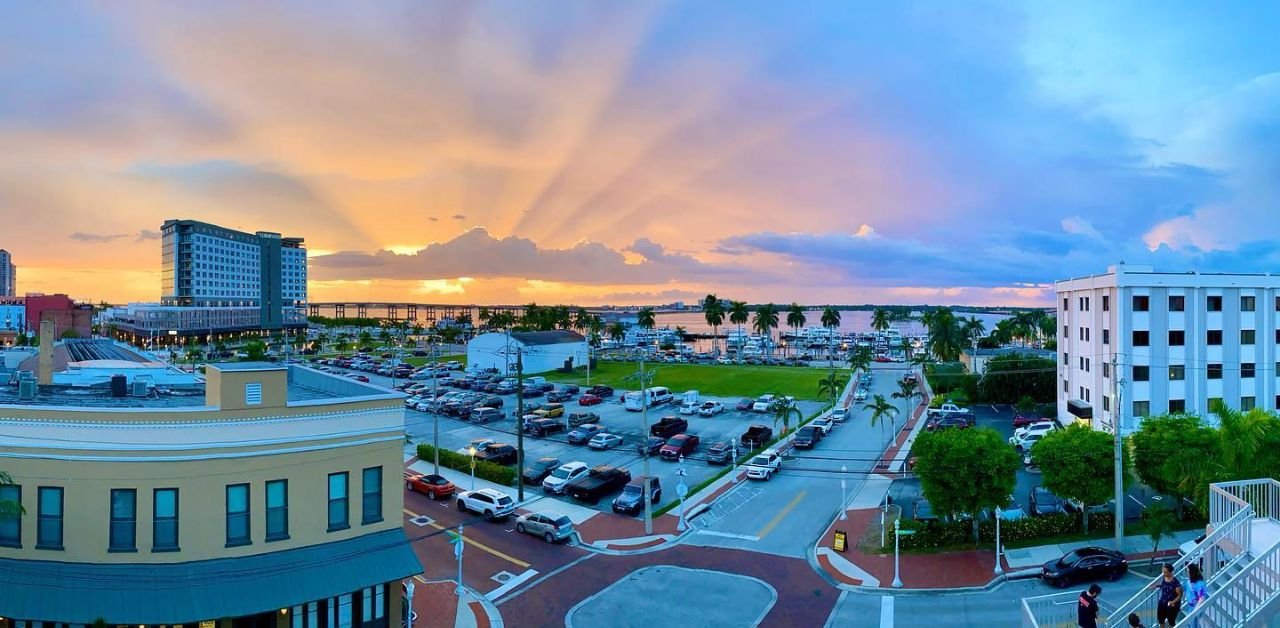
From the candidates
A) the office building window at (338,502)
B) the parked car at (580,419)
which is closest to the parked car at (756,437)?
the parked car at (580,419)

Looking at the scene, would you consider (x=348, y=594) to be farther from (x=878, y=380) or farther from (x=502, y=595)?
(x=878, y=380)

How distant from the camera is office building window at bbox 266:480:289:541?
18.5 meters

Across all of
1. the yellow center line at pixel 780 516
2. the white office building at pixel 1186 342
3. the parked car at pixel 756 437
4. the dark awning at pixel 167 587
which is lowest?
the yellow center line at pixel 780 516

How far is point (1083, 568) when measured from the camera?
1000 inches

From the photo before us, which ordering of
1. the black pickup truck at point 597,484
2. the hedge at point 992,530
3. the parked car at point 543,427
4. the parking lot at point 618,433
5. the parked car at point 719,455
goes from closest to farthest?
the hedge at point 992,530 < the black pickup truck at point 597,484 < the parking lot at point 618,433 < the parked car at point 719,455 < the parked car at point 543,427

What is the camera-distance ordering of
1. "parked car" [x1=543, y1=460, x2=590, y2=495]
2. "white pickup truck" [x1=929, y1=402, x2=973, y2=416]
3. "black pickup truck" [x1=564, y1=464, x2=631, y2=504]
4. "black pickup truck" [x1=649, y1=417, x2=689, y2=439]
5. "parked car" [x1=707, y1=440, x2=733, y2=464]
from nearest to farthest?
"black pickup truck" [x1=564, y1=464, x2=631, y2=504], "parked car" [x1=543, y1=460, x2=590, y2=495], "parked car" [x1=707, y1=440, x2=733, y2=464], "black pickup truck" [x1=649, y1=417, x2=689, y2=439], "white pickup truck" [x1=929, y1=402, x2=973, y2=416]

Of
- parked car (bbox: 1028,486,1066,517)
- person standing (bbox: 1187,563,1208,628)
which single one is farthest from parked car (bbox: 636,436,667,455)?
person standing (bbox: 1187,563,1208,628)

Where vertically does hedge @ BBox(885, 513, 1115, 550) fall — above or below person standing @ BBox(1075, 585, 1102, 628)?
below

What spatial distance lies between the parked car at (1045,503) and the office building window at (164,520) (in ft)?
113

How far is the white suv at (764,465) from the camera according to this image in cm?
4125

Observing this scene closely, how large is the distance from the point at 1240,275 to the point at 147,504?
62027mm

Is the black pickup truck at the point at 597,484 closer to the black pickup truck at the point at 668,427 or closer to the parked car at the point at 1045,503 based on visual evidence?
the black pickup truck at the point at 668,427

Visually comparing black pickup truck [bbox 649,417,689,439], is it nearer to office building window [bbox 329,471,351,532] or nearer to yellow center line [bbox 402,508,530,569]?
yellow center line [bbox 402,508,530,569]

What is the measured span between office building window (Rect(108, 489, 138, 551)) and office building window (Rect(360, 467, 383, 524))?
544 cm
